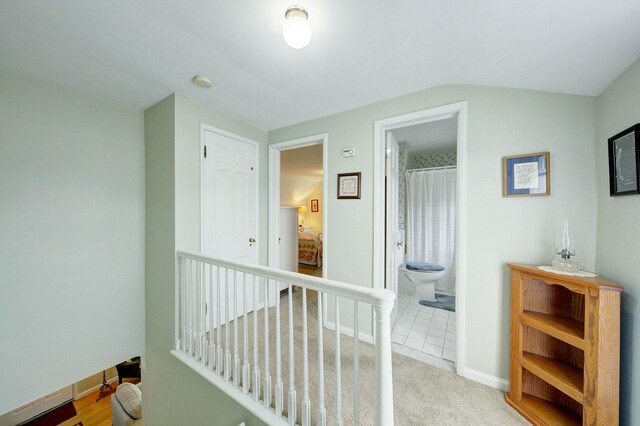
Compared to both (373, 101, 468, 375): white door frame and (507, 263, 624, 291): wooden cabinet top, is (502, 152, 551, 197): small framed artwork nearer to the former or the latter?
(373, 101, 468, 375): white door frame

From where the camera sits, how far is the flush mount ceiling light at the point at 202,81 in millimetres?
1787

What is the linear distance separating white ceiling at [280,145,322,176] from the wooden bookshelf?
3.35m

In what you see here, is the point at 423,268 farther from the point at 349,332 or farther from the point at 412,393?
the point at 412,393

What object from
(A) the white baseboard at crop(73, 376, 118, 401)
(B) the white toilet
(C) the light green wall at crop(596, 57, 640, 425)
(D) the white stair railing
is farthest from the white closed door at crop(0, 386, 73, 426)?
(C) the light green wall at crop(596, 57, 640, 425)

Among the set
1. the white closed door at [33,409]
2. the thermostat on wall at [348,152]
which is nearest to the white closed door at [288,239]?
the thermostat on wall at [348,152]

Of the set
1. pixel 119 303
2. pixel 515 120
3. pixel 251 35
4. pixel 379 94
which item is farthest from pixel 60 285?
pixel 515 120

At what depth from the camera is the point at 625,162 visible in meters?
1.15

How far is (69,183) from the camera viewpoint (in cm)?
195

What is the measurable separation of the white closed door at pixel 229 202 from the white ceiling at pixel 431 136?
1891 millimetres

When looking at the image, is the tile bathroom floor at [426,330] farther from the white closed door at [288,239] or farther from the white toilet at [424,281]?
the white closed door at [288,239]

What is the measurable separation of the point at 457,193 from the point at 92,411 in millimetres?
7286

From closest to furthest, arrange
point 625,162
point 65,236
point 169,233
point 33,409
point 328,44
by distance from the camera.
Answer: point 625,162
point 328,44
point 65,236
point 169,233
point 33,409

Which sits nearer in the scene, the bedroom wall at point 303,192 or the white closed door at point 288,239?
the white closed door at point 288,239

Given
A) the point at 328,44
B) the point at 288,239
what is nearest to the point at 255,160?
the point at 288,239
